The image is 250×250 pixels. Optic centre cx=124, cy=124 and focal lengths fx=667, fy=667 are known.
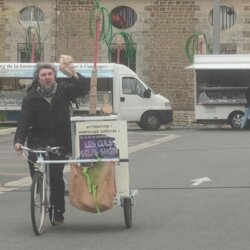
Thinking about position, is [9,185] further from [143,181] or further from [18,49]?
[18,49]

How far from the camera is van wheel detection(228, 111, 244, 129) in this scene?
1010 inches

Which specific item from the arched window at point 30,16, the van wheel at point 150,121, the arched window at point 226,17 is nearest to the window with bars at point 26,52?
the arched window at point 30,16

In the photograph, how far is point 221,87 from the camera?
25.9 meters

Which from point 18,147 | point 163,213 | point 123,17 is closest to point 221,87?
point 123,17

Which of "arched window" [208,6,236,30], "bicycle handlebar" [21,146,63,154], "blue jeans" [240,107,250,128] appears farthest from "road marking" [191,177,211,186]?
"arched window" [208,6,236,30]

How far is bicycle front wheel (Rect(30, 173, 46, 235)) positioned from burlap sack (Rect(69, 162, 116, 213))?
332 millimetres

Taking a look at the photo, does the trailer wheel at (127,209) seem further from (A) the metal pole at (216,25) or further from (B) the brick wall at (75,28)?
(B) the brick wall at (75,28)

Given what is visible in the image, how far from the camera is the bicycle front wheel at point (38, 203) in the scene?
722 cm

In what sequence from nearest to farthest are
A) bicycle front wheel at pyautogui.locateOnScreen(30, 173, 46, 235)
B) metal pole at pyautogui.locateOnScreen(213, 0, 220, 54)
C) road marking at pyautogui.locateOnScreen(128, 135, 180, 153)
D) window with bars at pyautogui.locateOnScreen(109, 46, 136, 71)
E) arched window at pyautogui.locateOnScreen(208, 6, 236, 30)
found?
bicycle front wheel at pyautogui.locateOnScreen(30, 173, 46, 235)
road marking at pyautogui.locateOnScreen(128, 135, 180, 153)
metal pole at pyautogui.locateOnScreen(213, 0, 220, 54)
arched window at pyautogui.locateOnScreen(208, 6, 236, 30)
window with bars at pyautogui.locateOnScreen(109, 46, 136, 71)

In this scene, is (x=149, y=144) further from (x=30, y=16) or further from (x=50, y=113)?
(x=30, y=16)

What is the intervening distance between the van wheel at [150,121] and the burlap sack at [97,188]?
18845 mm

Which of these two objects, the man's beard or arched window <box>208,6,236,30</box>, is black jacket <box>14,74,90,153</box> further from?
arched window <box>208,6,236,30</box>

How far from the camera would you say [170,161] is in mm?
14617

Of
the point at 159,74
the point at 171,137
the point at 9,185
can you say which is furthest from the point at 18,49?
the point at 9,185
